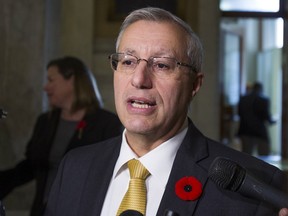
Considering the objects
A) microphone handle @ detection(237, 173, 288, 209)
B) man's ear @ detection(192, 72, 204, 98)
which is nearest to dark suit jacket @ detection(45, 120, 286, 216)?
man's ear @ detection(192, 72, 204, 98)

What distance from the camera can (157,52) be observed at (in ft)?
5.07

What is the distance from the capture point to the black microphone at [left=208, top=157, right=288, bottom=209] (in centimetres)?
119

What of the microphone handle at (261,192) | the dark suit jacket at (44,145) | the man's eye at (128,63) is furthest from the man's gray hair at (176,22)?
the dark suit jacket at (44,145)

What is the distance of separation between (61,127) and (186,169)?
1632 millimetres

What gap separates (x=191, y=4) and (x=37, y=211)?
137 inches

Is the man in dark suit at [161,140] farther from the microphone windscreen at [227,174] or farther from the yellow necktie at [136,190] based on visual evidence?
the microphone windscreen at [227,174]

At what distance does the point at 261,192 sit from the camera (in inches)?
47.5

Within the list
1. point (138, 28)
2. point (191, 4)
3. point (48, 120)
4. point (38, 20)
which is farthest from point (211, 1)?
point (138, 28)

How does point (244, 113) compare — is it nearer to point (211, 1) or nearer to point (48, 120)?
point (211, 1)

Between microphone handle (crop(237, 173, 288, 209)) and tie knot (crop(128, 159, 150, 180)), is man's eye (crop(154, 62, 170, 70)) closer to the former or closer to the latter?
tie knot (crop(128, 159, 150, 180))

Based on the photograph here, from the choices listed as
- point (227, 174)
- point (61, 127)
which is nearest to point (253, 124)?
point (61, 127)

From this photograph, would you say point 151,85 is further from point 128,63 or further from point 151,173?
point 151,173

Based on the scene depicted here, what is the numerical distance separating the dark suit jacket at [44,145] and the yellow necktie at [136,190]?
1.30m

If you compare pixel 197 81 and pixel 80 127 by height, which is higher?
pixel 197 81
